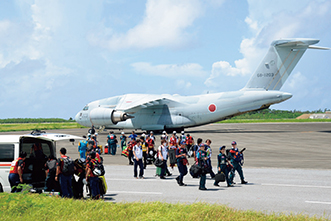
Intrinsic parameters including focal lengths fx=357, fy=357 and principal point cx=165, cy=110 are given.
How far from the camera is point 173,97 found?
4525 cm

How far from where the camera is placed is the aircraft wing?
4223 cm

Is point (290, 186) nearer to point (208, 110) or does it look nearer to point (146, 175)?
point (146, 175)

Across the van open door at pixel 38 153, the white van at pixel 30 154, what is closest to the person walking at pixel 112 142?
the white van at pixel 30 154

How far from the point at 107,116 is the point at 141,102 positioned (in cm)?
449

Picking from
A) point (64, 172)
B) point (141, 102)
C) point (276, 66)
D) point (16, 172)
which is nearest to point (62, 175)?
point (64, 172)

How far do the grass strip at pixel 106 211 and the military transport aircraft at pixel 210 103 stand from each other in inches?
1257

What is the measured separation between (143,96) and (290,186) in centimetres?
3379

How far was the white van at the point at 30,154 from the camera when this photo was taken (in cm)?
1112

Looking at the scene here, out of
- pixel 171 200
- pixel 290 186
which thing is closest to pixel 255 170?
pixel 290 186

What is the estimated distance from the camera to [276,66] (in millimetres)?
42281

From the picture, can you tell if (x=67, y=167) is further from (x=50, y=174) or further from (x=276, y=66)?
(x=276, y=66)

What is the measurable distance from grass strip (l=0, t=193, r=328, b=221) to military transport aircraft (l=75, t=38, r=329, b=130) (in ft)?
105

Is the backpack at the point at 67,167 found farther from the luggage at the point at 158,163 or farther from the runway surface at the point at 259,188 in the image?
the luggage at the point at 158,163

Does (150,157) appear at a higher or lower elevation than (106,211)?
higher
